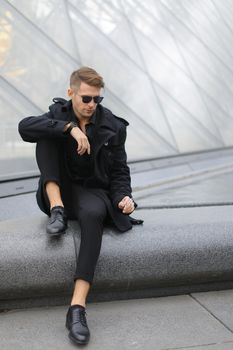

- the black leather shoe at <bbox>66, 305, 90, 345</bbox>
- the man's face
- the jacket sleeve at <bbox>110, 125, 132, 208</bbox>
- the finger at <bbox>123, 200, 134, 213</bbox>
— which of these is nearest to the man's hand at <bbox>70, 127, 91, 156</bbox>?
the man's face

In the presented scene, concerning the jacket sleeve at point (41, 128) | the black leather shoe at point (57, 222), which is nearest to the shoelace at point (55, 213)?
the black leather shoe at point (57, 222)

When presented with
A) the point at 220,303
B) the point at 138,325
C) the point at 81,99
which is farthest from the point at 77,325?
the point at 81,99

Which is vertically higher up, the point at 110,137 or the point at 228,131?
the point at 110,137

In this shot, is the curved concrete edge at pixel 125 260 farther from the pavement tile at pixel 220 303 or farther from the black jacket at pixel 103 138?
the black jacket at pixel 103 138

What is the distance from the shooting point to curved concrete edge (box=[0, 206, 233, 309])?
3.37 m

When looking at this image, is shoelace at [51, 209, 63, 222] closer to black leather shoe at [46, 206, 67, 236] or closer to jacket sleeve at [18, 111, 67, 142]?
black leather shoe at [46, 206, 67, 236]

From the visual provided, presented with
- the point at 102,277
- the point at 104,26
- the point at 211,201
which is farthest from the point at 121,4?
the point at 102,277

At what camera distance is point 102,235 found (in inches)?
140

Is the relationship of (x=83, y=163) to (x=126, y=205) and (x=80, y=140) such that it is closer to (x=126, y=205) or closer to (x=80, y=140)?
(x=80, y=140)

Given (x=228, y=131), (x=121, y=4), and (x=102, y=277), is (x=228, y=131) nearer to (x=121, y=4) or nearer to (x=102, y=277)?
(x=121, y=4)

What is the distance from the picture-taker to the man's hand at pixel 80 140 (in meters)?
3.48

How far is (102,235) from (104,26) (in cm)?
719

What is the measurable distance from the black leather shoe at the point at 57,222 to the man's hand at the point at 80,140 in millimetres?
401

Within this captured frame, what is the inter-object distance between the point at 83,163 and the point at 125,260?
718mm
